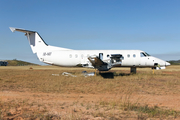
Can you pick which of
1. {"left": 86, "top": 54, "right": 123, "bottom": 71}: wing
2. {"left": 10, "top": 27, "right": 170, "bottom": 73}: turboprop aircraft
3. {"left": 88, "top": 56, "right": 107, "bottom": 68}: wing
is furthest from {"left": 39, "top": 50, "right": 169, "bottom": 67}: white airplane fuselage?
{"left": 88, "top": 56, "right": 107, "bottom": 68}: wing

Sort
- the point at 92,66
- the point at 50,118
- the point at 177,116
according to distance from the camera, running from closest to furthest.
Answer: the point at 50,118
the point at 177,116
the point at 92,66

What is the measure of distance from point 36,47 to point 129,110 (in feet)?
56.6

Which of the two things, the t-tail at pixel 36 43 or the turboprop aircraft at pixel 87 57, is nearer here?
the turboprop aircraft at pixel 87 57

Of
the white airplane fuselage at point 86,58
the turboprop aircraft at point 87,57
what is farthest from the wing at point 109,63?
the white airplane fuselage at point 86,58

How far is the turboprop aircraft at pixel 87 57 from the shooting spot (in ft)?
62.1

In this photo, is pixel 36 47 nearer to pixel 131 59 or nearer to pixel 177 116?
pixel 131 59

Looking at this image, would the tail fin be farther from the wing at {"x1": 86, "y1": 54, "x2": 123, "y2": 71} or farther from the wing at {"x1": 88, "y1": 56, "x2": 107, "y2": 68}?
the wing at {"x1": 86, "y1": 54, "x2": 123, "y2": 71}

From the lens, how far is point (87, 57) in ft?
63.1

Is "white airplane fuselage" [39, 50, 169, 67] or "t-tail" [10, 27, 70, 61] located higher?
"t-tail" [10, 27, 70, 61]

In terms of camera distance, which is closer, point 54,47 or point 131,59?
point 131,59

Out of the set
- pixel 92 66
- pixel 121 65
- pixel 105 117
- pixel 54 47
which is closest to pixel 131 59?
pixel 121 65

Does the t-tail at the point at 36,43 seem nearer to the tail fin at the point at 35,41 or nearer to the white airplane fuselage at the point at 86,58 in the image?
the tail fin at the point at 35,41

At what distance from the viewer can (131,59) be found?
1902cm

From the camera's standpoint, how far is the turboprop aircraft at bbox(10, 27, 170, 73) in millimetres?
18936
